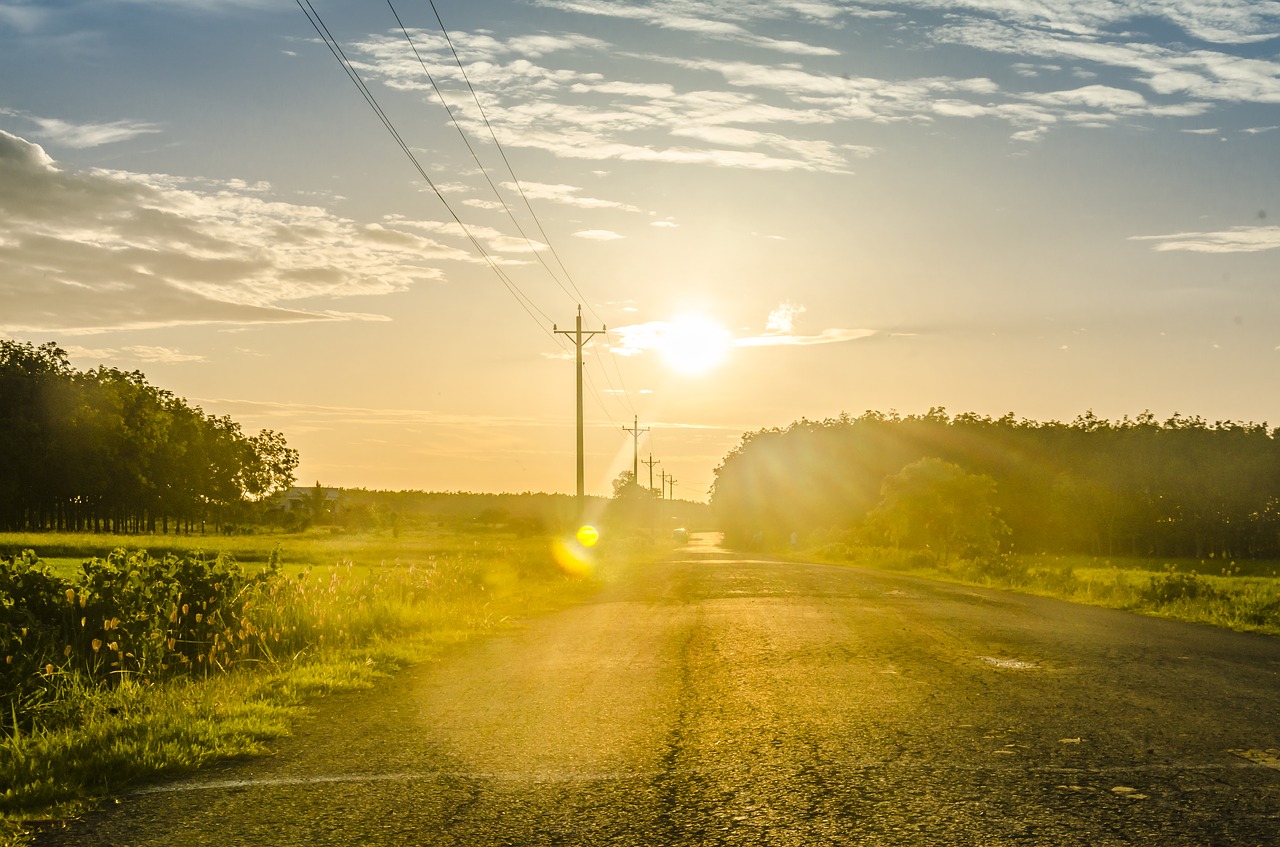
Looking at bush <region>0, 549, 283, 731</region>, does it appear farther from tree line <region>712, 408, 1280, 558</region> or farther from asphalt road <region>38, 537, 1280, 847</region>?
tree line <region>712, 408, 1280, 558</region>

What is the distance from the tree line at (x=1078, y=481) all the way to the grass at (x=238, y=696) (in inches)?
1733

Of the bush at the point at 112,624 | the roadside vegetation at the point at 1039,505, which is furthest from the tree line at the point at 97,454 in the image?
the bush at the point at 112,624

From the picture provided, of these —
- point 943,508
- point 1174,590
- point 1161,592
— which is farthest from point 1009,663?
point 943,508

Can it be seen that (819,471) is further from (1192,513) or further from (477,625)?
(477,625)

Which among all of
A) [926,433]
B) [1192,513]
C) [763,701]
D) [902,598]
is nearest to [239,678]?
[763,701]

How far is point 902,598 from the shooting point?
22375 mm

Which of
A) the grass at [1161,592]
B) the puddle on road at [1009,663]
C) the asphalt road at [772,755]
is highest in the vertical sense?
the asphalt road at [772,755]

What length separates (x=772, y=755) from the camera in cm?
693

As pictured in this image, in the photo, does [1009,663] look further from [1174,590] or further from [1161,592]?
[1174,590]

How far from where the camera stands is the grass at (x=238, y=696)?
21.0 ft

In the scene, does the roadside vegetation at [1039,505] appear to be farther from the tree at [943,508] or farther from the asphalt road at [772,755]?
the asphalt road at [772,755]

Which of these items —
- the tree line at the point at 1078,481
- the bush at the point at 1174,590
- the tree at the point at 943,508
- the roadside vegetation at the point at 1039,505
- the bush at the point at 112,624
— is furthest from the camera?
the tree line at the point at 1078,481

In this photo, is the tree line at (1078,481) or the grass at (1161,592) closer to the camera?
the grass at (1161,592)

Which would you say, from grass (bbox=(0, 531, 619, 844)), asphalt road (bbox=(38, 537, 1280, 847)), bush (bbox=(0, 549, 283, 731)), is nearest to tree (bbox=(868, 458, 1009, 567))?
grass (bbox=(0, 531, 619, 844))
